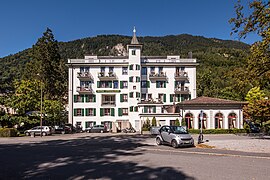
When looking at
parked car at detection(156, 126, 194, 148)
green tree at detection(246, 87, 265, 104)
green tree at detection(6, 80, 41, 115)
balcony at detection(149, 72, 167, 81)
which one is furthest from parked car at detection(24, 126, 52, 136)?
green tree at detection(246, 87, 265, 104)

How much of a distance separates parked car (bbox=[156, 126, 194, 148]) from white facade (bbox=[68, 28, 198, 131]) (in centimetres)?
2577

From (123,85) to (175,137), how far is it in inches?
1201

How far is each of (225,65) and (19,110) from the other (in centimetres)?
7327

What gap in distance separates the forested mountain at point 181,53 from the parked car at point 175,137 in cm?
→ 2627

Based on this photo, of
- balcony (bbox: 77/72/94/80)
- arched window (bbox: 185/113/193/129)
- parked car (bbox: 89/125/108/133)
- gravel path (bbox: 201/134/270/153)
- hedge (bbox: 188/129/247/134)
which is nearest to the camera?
gravel path (bbox: 201/134/270/153)

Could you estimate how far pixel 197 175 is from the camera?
30.8 feet

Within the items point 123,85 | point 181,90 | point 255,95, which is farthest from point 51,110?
point 255,95

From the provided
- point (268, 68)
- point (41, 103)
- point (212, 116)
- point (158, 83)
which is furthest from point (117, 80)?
point (268, 68)

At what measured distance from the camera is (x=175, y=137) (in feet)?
61.6

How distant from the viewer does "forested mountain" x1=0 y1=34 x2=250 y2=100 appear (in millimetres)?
61281

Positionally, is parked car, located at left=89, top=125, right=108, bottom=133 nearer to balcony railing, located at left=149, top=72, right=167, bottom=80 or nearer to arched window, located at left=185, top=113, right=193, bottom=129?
balcony railing, located at left=149, top=72, right=167, bottom=80

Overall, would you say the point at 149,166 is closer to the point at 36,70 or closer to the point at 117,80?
the point at 117,80

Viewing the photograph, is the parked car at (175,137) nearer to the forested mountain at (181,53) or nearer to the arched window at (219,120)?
the arched window at (219,120)

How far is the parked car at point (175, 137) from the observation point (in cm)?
1855
